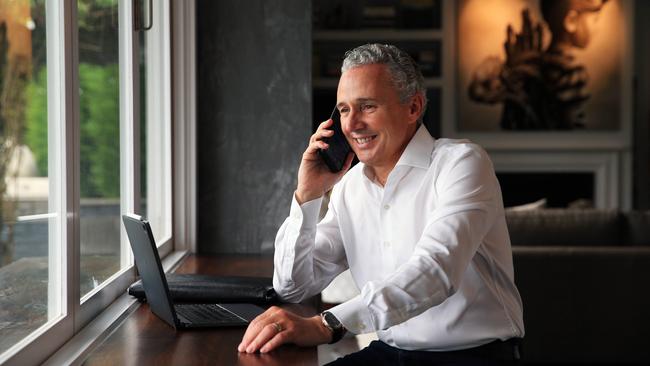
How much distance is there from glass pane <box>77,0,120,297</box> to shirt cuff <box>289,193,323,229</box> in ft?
1.74

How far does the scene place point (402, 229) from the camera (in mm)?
2086

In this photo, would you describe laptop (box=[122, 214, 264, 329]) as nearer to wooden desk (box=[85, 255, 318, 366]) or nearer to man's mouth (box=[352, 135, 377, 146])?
wooden desk (box=[85, 255, 318, 366])

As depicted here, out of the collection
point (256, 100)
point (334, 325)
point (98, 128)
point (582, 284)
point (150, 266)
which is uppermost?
point (256, 100)

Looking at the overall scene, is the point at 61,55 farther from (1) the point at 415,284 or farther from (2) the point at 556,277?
(2) the point at 556,277

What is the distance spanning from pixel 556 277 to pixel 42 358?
281 cm

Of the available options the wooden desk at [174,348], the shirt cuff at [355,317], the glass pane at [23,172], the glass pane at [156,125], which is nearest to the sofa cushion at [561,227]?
the glass pane at [156,125]

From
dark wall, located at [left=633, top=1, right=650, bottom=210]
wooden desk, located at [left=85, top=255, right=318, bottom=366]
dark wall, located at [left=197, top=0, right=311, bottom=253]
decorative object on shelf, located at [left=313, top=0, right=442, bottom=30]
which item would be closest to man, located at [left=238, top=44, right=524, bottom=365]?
wooden desk, located at [left=85, top=255, right=318, bottom=366]

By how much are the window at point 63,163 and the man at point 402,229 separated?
51cm

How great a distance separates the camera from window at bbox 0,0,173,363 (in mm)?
1508

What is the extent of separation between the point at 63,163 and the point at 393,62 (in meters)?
0.82

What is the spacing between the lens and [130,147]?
2523mm

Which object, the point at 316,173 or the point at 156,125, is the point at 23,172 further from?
the point at 156,125

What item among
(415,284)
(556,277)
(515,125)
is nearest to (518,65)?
(515,125)

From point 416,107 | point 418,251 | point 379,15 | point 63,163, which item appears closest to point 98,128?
point 63,163
